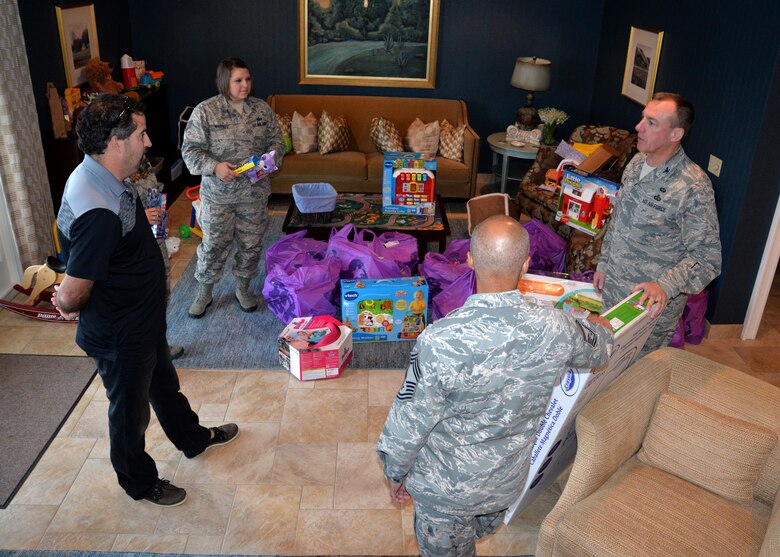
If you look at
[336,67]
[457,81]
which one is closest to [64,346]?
[336,67]

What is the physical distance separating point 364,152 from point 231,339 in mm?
3092

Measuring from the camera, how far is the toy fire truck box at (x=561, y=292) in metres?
3.19

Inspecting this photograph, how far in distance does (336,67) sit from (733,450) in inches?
215

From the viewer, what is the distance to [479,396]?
1.80 metres

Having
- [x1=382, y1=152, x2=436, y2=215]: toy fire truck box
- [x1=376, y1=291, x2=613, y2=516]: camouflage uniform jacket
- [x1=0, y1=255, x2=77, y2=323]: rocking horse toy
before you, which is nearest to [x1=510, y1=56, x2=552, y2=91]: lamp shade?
[x1=382, y1=152, x2=436, y2=215]: toy fire truck box

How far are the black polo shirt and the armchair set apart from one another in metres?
1.64

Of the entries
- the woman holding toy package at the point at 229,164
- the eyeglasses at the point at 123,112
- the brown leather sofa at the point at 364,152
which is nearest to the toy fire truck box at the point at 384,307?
the woman holding toy package at the point at 229,164

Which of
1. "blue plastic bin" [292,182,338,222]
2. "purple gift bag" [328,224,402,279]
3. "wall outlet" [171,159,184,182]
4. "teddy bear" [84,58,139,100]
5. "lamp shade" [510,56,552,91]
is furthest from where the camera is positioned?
"wall outlet" [171,159,184,182]

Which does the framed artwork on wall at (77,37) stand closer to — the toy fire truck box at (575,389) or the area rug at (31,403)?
the area rug at (31,403)

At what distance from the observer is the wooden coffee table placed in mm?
4570

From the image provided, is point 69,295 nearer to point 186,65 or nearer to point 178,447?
point 178,447

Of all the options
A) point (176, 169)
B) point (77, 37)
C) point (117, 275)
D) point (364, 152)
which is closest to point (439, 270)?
point (117, 275)

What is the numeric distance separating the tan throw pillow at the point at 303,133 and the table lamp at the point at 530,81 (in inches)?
78.3

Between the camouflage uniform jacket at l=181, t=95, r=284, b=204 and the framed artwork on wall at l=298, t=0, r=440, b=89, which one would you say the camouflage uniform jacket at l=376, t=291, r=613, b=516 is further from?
the framed artwork on wall at l=298, t=0, r=440, b=89
